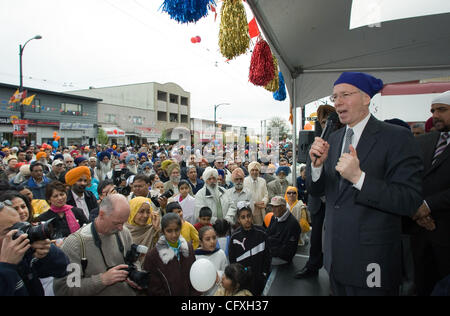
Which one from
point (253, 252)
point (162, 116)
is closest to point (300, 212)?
point (253, 252)

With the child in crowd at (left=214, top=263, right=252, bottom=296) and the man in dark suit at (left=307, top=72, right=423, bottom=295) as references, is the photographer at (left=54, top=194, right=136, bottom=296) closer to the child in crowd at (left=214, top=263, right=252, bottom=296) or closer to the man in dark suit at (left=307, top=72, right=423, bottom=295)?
the child in crowd at (left=214, top=263, right=252, bottom=296)

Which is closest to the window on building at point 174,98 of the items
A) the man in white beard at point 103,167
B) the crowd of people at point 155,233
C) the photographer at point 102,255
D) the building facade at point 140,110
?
the building facade at point 140,110

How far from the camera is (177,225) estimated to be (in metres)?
2.46

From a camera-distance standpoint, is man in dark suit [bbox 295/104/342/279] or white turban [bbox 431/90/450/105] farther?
man in dark suit [bbox 295/104/342/279]

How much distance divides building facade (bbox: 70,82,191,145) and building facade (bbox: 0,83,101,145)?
2.01 m

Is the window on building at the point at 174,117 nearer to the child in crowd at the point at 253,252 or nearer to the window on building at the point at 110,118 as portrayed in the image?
the window on building at the point at 110,118

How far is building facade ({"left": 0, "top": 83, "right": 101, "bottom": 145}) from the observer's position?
923 inches

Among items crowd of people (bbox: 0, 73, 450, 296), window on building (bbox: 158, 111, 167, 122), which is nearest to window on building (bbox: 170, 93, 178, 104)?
window on building (bbox: 158, 111, 167, 122)

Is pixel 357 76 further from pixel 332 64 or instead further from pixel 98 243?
pixel 332 64

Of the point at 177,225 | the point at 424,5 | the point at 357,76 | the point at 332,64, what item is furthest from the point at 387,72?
the point at 177,225

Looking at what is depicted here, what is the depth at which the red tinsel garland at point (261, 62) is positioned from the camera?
2918mm

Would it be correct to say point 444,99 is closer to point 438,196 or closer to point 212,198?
point 438,196

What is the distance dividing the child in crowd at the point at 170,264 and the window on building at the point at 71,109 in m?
31.8
